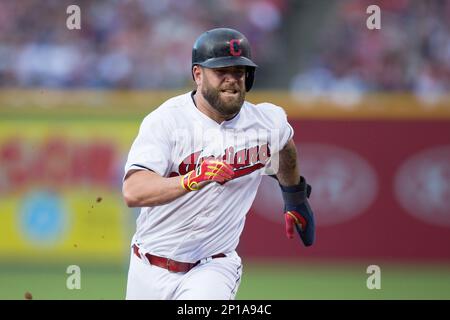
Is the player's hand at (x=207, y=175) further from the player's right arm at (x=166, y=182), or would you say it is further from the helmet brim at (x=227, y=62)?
the helmet brim at (x=227, y=62)

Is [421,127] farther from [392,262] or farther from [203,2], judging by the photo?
[203,2]

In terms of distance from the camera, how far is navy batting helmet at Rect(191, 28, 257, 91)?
19.4 ft

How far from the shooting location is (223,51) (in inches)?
233

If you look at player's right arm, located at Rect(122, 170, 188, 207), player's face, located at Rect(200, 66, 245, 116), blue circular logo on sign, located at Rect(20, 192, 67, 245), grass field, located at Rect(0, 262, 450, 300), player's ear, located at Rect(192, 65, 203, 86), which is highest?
player's ear, located at Rect(192, 65, 203, 86)

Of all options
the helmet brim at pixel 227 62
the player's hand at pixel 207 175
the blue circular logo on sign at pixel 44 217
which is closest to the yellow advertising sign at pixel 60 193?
the blue circular logo on sign at pixel 44 217

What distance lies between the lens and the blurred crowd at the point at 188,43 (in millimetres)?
14227

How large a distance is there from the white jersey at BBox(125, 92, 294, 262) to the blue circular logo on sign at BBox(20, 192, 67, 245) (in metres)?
6.47

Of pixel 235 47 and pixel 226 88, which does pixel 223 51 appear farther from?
pixel 226 88

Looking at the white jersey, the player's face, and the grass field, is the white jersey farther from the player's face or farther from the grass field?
the grass field

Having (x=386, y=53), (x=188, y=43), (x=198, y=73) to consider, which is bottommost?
(x=198, y=73)

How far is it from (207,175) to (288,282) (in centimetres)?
673

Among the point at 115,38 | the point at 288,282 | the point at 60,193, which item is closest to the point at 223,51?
the point at 288,282

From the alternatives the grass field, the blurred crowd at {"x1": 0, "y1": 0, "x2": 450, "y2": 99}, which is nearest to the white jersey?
the grass field

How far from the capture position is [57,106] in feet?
42.0
